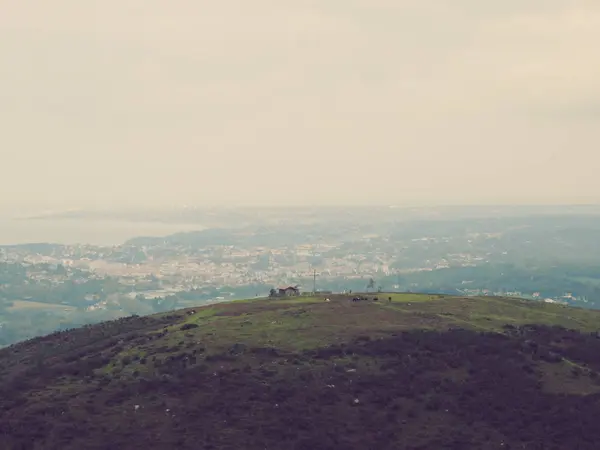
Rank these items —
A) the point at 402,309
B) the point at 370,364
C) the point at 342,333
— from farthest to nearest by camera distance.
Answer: the point at 402,309 → the point at 342,333 → the point at 370,364

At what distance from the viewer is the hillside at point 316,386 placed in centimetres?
5278

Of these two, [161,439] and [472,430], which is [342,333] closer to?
[472,430]

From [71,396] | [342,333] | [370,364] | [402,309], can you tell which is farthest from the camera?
[402,309]

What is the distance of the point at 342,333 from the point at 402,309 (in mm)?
18446

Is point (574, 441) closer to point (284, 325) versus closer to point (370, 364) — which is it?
point (370, 364)

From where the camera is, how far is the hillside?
173ft

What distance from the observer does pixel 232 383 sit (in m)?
61.0

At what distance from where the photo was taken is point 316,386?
60.1 metres

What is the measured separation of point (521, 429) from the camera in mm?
54594

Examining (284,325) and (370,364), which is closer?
(370,364)

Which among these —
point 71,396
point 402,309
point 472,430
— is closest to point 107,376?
point 71,396

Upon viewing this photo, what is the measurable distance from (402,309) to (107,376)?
41.2 meters

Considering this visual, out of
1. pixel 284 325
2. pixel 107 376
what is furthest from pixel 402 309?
pixel 107 376

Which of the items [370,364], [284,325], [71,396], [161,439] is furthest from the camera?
[284,325]
